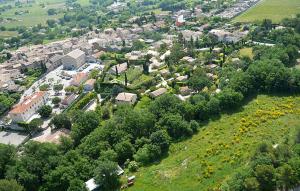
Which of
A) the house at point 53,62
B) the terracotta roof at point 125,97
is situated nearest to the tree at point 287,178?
the terracotta roof at point 125,97

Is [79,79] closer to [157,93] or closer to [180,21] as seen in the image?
[157,93]

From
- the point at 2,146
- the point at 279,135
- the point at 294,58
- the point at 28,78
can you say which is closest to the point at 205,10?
the point at 294,58

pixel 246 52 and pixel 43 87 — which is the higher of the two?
pixel 246 52

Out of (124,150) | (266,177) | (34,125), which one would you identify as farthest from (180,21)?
(266,177)

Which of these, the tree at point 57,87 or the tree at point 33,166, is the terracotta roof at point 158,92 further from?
the tree at point 33,166

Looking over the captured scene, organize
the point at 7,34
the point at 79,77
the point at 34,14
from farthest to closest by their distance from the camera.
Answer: the point at 34,14, the point at 7,34, the point at 79,77

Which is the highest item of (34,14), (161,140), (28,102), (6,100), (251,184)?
(251,184)

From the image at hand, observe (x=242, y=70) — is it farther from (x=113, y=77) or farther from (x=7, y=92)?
(x=7, y=92)
